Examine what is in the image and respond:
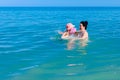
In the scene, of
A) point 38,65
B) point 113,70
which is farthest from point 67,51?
point 113,70

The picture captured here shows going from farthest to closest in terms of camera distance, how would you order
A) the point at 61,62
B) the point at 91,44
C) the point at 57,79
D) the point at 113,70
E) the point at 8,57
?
1. the point at 91,44
2. the point at 8,57
3. the point at 61,62
4. the point at 113,70
5. the point at 57,79

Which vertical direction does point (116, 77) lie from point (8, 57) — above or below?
below

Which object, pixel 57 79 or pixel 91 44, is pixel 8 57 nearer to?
pixel 57 79

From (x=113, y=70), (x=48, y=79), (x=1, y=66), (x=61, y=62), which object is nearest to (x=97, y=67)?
(x=113, y=70)

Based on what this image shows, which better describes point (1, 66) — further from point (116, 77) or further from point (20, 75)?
point (116, 77)

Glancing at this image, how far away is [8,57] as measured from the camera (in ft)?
31.1

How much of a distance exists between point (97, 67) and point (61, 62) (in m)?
1.13

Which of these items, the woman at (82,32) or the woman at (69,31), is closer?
the woman at (82,32)

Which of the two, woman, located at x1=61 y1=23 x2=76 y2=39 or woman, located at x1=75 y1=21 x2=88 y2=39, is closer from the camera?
woman, located at x1=75 y1=21 x2=88 y2=39

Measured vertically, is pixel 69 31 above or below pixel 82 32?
above

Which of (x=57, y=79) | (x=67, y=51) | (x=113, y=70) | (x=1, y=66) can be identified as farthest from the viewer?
(x=67, y=51)

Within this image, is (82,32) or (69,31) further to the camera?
(69,31)

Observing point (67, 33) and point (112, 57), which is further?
point (67, 33)

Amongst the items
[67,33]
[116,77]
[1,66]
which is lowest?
[116,77]
